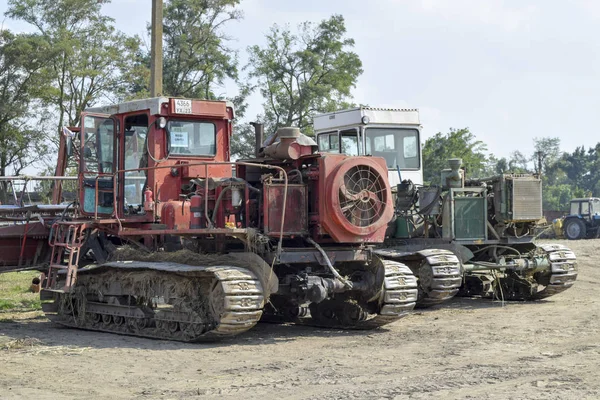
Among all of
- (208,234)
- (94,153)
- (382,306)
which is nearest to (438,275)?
(382,306)

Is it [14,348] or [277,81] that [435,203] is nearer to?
[14,348]

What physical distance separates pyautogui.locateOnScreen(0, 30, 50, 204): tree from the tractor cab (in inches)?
763


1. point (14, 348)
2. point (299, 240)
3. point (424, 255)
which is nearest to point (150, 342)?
point (14, 348)

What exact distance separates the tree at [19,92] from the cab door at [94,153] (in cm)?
1932

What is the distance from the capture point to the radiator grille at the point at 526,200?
15203 millimetres

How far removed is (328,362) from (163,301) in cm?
316

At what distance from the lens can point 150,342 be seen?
11141 millimetres

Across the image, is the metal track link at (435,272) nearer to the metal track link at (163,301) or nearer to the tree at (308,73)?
the metal track link at (163,301)

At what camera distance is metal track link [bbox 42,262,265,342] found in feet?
34.5

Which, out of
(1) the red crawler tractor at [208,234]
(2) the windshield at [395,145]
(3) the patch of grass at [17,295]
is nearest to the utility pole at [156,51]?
(2) the windshield at [395,145]

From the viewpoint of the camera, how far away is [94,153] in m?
13.3

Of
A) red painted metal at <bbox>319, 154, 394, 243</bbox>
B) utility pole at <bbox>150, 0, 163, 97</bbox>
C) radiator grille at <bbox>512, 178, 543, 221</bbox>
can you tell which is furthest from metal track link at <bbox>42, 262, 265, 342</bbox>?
utility pole at <bbox>150, 0, 163, 97</bbox>

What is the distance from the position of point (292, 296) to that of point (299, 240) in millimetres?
767

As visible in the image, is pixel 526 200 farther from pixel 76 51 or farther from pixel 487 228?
pixel 76 51
